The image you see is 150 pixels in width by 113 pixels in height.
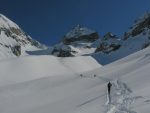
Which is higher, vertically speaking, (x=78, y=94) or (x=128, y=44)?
(x=128, y=44)

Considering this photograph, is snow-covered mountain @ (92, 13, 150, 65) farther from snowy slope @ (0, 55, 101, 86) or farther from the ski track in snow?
the ski track in snow

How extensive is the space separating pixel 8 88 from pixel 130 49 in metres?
106

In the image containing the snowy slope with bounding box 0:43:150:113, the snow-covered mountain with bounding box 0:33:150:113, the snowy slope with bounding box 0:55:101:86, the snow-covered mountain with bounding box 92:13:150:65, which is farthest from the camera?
the snow-covered mountain with bounding box 92:13:150:65

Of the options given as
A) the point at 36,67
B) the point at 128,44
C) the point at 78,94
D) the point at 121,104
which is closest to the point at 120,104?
the point at 121,104

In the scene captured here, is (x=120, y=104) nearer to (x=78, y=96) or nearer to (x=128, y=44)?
(x=78, y=96)

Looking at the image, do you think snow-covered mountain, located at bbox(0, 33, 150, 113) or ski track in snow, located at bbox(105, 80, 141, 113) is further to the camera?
snow-covered mountain, located at bbox(0, 33, 150, 113)

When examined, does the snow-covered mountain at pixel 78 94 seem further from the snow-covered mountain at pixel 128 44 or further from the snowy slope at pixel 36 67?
the snow-covered mountain at pixel 128 44

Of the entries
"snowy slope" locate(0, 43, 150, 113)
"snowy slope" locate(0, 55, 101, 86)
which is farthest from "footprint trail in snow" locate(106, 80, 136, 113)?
"snowy slope" locate(0, 55, 101, 86)

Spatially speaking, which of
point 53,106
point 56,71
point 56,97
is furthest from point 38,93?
point 56,71

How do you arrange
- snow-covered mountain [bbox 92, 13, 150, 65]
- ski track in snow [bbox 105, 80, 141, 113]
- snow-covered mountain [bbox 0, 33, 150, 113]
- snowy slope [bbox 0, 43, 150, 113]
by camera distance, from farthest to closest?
snow-covered mountain [bbox 92, 13, 150, 65] < snow-covered mountain [bbox 0, 33, 150, 113] < snowy slope [bbox 0, 43, 150, 113] < ski track in snow [bbox 105, 80, 141, 113]

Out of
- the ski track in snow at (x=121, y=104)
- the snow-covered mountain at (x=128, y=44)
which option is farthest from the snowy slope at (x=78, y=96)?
the snow-covered mountain at (x=128, y=44)

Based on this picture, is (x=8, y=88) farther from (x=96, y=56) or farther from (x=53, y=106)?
(x=96, y=56)

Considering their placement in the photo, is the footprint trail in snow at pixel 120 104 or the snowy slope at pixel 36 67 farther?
the snowy slope at pixel 36 67

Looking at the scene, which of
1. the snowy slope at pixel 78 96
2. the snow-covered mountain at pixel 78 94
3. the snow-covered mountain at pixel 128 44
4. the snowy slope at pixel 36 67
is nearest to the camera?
the snowy slope at pixel 78 96
